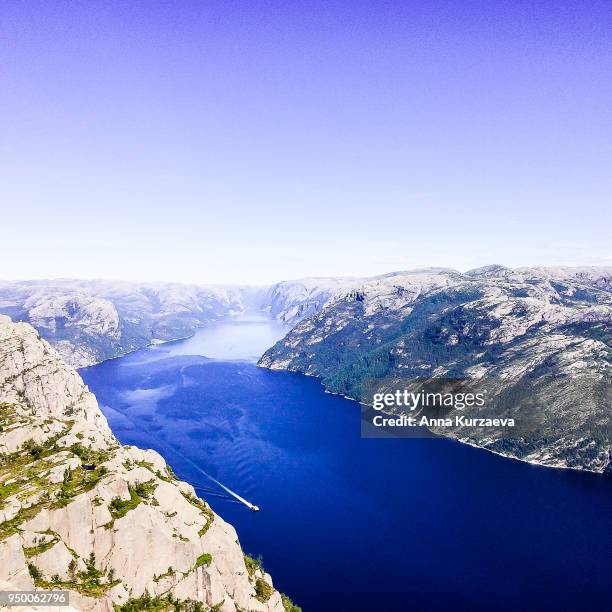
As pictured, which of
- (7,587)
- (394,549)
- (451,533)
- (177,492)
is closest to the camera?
(7,587)

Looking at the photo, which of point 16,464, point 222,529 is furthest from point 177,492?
point 16,464

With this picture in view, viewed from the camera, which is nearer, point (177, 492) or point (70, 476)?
point (70, 476)

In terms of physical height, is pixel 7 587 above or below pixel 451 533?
above

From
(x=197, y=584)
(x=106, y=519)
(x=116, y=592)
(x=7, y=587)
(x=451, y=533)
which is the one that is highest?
(x=7, y=587)

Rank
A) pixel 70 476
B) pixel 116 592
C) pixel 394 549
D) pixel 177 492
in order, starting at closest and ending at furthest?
1. pixel 116 592
2. pixel 70 476
3. pixel 177 492
4. pixel 394 549

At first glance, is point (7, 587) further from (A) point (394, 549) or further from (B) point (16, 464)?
(A) point (394, 549)

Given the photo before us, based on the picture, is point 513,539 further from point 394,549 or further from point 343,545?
point 343,545
